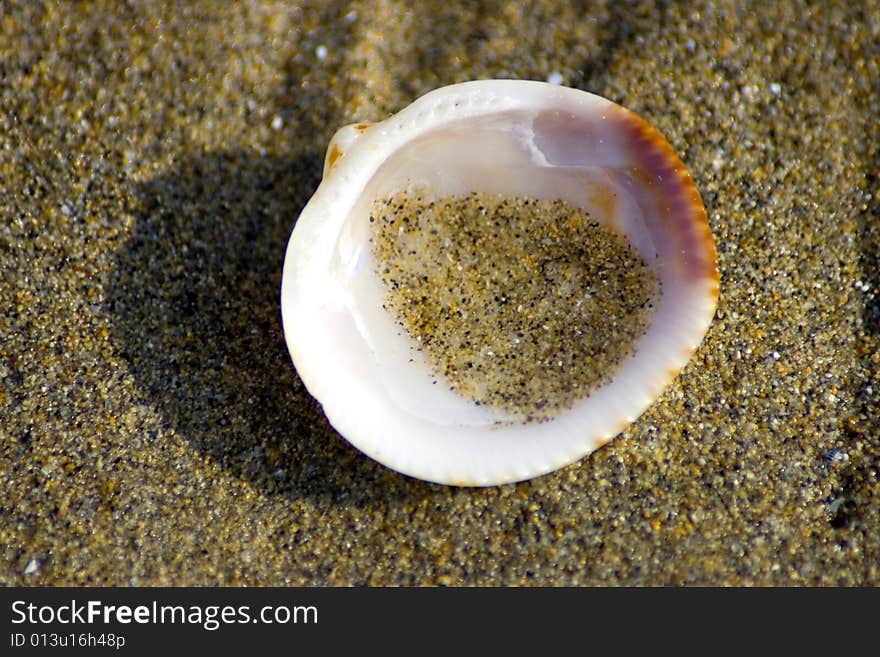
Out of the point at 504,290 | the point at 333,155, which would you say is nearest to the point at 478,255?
the point at 504,290

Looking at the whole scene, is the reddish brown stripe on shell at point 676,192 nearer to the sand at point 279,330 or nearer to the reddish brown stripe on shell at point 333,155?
the sand at point 279,330

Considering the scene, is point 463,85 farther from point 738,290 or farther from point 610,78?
point 738,290

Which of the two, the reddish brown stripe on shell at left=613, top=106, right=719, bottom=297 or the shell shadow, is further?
the shell shadow

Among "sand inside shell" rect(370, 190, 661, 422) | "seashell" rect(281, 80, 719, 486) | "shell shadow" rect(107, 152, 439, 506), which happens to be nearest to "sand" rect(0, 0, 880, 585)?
"shell shadow" rect(107, 152, 439, 506)

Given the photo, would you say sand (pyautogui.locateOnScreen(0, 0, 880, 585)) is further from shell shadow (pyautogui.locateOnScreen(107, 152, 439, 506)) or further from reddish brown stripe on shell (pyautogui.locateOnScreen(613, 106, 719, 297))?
reddish brown stripe on shell (pyautogui.locateOnScreen(613, 106, 719, 297))

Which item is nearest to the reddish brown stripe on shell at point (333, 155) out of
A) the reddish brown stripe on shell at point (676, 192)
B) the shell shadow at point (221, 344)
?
the shell shadow at point (221, 344)

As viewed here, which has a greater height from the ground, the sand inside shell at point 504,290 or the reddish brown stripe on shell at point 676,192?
the reddish brown stripe on shell at point 676,192

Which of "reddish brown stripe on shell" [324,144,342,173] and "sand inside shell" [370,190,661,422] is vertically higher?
"reddish brown stripe on shell" [324,144,342,173]
